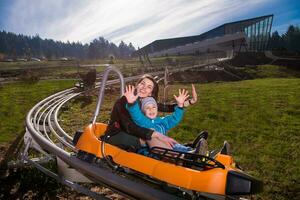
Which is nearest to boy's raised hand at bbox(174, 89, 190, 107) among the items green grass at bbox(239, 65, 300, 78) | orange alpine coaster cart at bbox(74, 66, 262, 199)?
orange alpine coaster cart at bbox(74, 66, 262, 199)

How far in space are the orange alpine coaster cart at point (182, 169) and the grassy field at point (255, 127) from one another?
204cm

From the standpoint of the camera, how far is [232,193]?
3.43 metres

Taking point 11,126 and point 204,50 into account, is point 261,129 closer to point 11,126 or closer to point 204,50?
point 11,126

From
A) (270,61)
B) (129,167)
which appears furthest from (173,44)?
(129,167)

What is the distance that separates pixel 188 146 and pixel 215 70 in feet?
95.4

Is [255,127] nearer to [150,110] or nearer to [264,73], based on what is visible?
[150,110]

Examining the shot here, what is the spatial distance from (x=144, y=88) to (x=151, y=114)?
16.6 inches

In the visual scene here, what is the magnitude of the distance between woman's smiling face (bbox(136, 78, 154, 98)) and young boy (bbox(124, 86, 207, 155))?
148 mm

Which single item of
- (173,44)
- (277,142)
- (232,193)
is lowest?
(277,142)

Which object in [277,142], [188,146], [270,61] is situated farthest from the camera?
[270,61]

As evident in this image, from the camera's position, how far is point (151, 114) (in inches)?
181

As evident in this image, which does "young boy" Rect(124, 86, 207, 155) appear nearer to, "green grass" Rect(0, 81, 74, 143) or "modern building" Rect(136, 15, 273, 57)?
"green grass" Rect(0, 81, 74, 143)

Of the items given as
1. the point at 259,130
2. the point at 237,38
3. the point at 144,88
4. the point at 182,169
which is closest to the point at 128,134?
the point at 144,88

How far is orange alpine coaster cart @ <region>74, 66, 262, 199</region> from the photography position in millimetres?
3434
